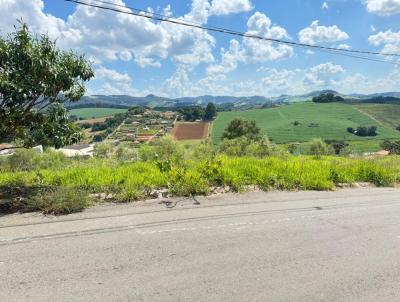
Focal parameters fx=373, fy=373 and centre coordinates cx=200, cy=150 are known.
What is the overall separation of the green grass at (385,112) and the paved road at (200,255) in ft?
366

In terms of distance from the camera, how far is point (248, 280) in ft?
14.7

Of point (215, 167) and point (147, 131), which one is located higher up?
point (215, 167)

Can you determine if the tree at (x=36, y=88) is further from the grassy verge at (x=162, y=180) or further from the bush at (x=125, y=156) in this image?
the bush at (x=125, y=156)

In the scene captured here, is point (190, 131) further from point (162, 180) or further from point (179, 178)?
point (162, 180)

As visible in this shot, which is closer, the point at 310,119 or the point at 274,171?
the point at 274,171

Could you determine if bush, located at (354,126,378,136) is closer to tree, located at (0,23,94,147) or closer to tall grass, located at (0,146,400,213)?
tall grass, located at (0,146,400,213)

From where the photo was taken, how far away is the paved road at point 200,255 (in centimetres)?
416

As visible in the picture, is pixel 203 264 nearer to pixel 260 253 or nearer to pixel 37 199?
pixel 260 253

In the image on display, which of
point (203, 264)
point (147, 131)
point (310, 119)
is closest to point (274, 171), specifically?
point (203, 264)

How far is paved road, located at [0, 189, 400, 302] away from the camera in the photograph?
13.6ft

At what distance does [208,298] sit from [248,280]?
2.22 ft

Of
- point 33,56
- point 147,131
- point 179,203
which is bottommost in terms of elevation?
point 147,131

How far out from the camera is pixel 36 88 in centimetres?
708

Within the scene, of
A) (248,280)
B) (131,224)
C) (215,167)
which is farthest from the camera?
(215,167)
